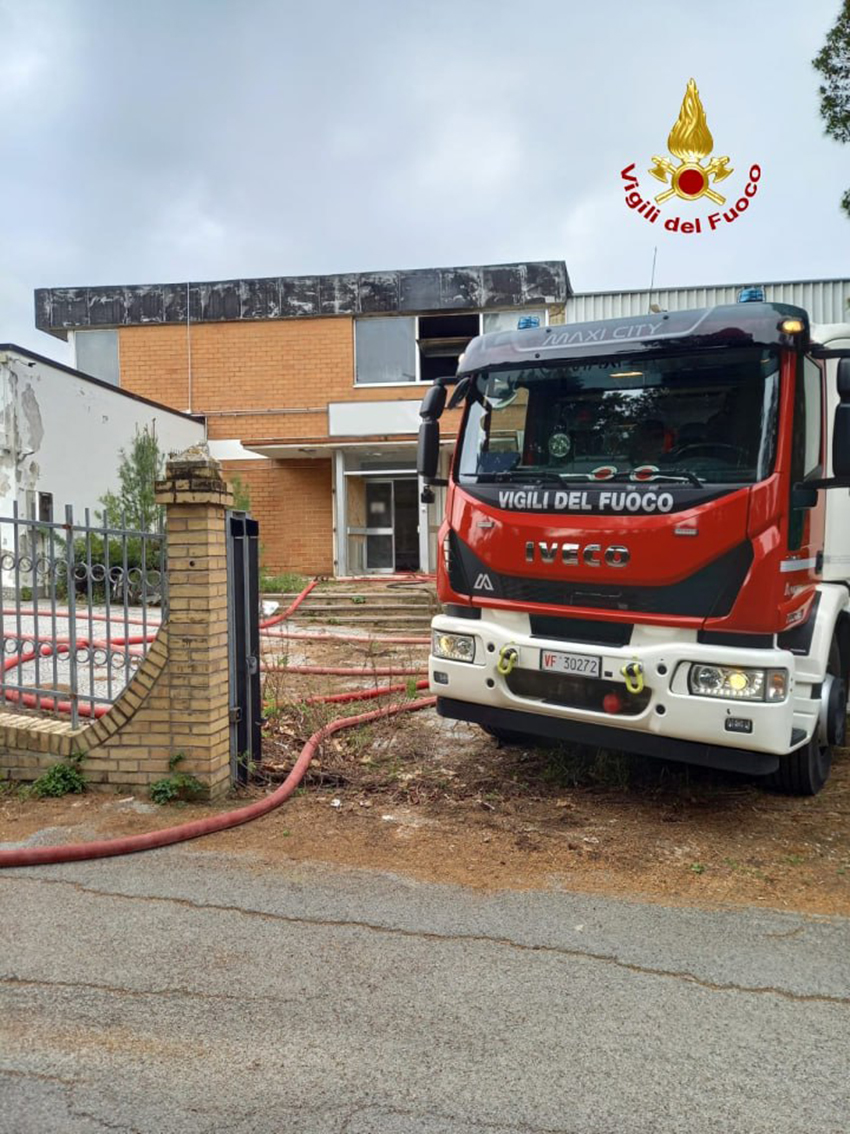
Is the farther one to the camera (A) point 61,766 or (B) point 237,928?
(A) point 61,766

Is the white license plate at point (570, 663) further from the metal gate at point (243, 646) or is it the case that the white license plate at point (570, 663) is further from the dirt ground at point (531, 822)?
the metal gate at point (243, 646)

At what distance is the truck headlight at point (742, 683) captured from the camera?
4.27 m

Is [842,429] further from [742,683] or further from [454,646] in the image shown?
[454,646]

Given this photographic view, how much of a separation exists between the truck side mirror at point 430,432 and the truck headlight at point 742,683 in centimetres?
230

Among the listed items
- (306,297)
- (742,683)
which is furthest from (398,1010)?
(306,297)

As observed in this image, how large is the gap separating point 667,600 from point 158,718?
299 centimetres

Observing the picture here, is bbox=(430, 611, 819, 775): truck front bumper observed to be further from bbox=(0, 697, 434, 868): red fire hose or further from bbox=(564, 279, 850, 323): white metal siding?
bbox=(564, 279, 850, 323): white metal siding

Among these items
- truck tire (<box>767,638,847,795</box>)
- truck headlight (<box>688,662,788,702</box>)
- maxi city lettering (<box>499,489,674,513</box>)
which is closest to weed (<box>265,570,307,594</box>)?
maxi city lettering (<box>499,489,674,513</box>)

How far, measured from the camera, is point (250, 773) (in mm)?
5309

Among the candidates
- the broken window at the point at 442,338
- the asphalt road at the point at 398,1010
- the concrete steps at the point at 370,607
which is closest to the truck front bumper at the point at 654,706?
the asphalt road at the point at 398,1010

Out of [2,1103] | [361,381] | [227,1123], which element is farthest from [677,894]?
[361,381]

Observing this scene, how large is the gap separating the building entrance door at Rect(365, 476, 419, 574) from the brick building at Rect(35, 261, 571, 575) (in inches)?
1.1

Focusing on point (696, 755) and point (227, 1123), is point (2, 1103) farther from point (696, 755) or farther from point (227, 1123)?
point (696, 755)

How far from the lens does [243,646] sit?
5.29 m
